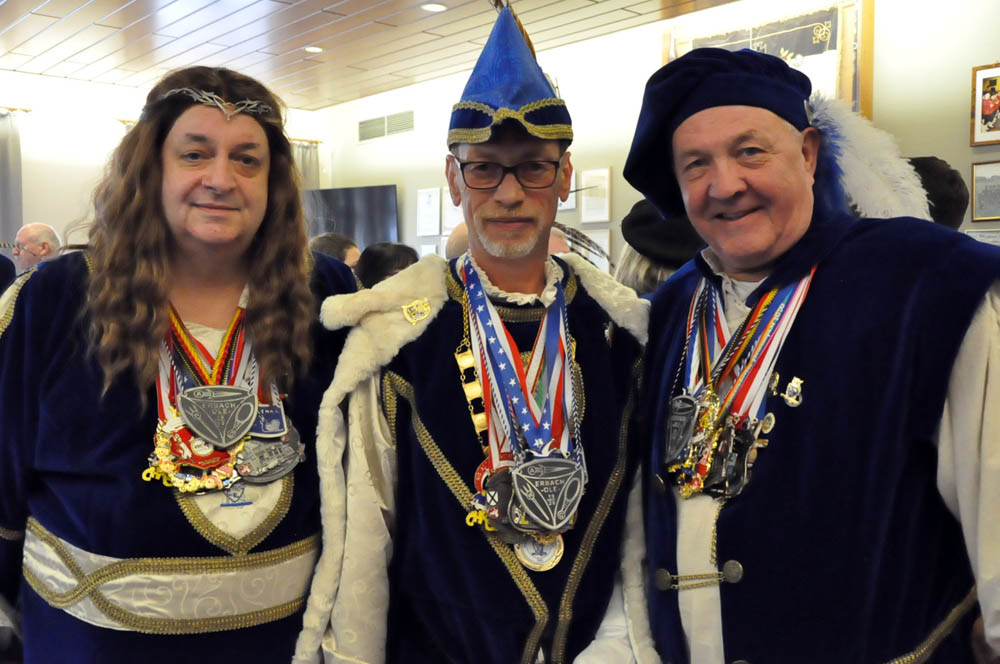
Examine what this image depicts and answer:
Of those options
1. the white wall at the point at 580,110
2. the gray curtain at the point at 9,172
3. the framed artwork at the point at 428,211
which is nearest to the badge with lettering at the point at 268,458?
the white wall at the point at 580,110

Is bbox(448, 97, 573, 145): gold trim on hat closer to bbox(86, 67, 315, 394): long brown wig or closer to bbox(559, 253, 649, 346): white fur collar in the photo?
bbox(559, 253, 649, 346): white fur collar

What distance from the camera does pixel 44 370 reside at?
176 centimetres

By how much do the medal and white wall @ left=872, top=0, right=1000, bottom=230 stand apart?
4.44 meters

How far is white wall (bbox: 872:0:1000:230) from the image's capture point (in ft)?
16.5

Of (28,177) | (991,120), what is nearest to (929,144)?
(991,120)

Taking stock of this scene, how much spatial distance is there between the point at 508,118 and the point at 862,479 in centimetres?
101

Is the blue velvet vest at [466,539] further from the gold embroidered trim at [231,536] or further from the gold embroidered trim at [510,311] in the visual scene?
the gold embroidered trim at [231,536]

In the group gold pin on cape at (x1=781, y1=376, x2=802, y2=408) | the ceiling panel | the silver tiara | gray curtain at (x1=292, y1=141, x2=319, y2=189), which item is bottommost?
gold pin on cape at (x1=781, y1=376, x2=802, y2=408)

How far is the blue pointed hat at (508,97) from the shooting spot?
1776 millimetres

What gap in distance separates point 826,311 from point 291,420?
115 cm

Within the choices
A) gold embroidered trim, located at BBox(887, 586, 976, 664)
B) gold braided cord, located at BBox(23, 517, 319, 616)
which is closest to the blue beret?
gold embroidered trim, located at BBox(887, 586, 976, 664)

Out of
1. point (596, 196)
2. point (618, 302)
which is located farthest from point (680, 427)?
point (596, 196)

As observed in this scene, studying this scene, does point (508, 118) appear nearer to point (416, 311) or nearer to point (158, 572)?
point (416, 311)

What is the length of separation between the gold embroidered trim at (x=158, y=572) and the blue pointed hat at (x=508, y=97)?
999 mm
